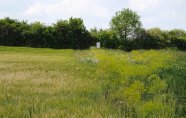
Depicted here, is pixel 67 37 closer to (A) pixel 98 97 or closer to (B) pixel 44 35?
(B) pixel 44 35

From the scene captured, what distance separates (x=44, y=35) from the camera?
5872 cm

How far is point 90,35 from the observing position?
62531 millimetres

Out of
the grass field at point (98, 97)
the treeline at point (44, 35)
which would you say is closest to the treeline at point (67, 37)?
the treeline at point (44, 35)

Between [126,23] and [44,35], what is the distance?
26.8 metres

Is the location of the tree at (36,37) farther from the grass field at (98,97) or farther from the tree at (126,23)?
the grass field at (98,97)

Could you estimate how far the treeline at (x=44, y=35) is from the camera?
58188 mm

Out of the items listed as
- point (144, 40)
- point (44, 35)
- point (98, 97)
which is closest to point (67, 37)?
point (44, 35)

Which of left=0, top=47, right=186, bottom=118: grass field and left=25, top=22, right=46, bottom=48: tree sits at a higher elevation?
left=25, top=22, right=46, bottom=48: tree

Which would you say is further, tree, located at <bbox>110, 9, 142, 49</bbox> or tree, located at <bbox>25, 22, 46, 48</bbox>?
tree, located at <bbox>110, 9, 142, 49</bbox>

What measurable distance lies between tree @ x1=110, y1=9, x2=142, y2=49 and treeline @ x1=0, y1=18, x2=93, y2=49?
58.7 ft

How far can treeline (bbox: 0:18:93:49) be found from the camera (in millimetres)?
58188

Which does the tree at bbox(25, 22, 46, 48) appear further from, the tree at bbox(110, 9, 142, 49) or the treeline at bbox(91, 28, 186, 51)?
the tree at bbox(110, 9, 142, 49)

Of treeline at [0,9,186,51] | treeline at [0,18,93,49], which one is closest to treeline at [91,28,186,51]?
treeline at [0,9,186,51]

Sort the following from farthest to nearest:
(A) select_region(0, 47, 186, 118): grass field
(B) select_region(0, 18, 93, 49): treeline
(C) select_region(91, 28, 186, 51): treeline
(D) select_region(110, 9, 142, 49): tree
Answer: (D) select_region(110, 9, 142, 49): tree → (C) select_region(91, 28, 186, 51): treeline → (B) select_region(0, 18, 93, 49): treeline → (A) select_region(0, 47, 186, 118): grass field
